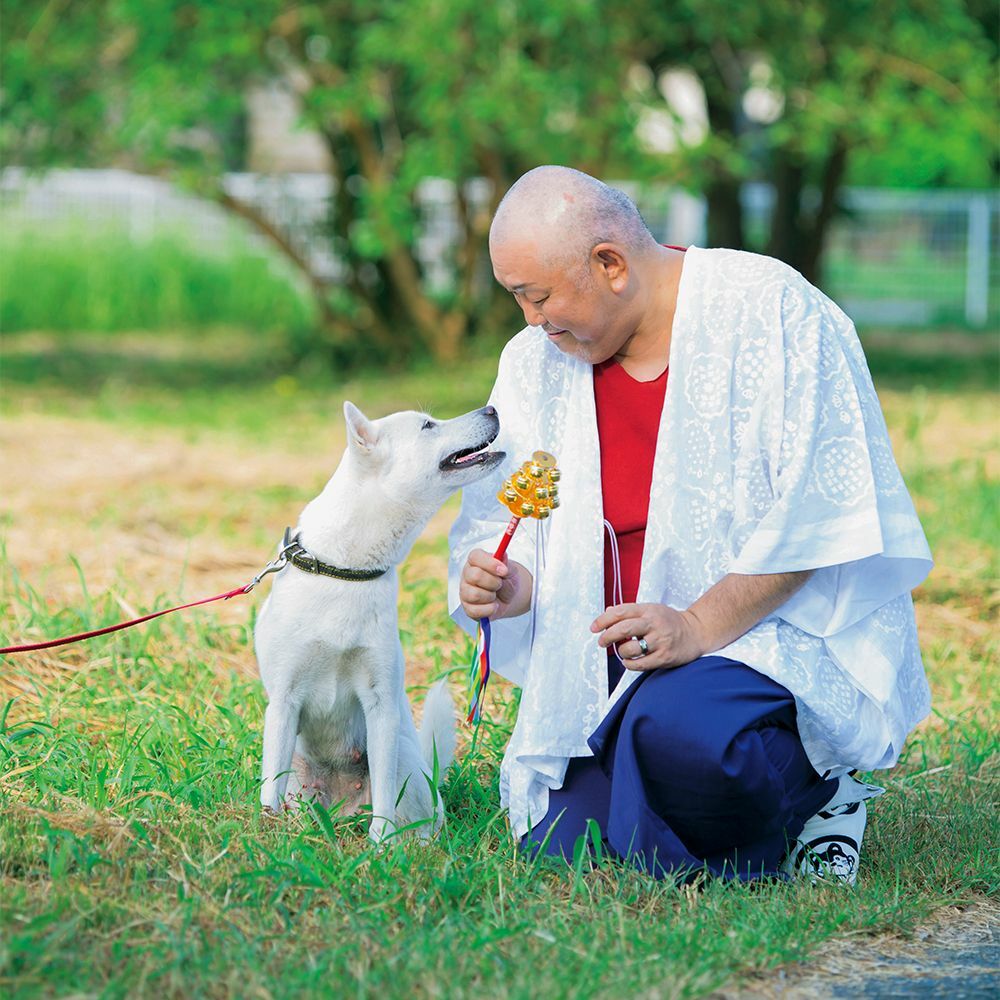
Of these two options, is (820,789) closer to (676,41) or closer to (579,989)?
(579,989)

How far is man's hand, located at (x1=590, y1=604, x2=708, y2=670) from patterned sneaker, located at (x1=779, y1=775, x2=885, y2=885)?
1.67 ft

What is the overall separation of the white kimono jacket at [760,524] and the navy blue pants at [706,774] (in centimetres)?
6

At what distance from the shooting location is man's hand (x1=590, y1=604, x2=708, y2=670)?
2.99 metres

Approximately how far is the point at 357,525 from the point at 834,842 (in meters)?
1.19

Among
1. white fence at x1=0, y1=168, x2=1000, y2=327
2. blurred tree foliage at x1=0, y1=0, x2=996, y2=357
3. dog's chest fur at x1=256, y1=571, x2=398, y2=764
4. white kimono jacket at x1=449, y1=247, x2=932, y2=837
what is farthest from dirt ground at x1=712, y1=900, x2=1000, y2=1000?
white fence at x1=0, y1=168, x2=1000, y2=327

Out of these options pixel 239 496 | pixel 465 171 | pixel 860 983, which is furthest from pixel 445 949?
pixel 465 171

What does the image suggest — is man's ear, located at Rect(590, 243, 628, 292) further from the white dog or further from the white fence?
the white fence

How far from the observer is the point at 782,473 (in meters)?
3.07

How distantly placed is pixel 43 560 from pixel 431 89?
178 inches

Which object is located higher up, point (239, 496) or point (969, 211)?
point (969, 211)

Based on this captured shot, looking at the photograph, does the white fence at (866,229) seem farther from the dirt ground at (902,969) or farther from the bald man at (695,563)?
the dirt ground at (902,969)

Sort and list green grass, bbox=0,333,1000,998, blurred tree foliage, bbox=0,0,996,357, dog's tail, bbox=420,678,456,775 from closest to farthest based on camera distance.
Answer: green grass, bbox=0,333,1000,998 → dog's tail, bbox=420,678,456,775 → blurred tree foliage, bbox=0,0,996,357

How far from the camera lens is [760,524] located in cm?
306

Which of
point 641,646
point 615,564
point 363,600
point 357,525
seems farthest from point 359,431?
point 641,646
